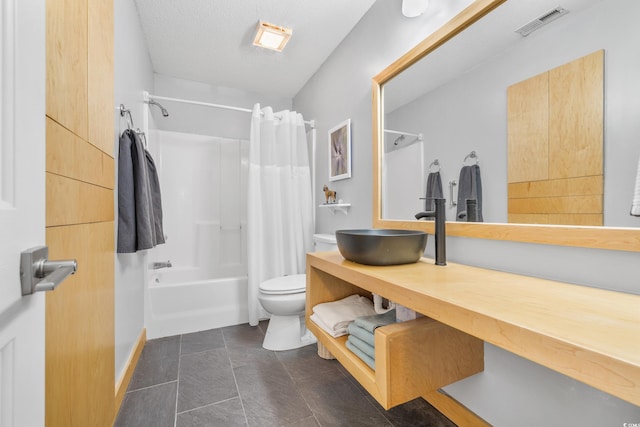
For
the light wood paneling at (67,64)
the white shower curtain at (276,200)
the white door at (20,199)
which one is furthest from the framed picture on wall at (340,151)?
the white door at (20,199)

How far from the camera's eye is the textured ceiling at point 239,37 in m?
1.89

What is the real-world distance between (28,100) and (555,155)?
54.4 inches

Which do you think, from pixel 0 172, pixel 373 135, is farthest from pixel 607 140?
pixel 0 172

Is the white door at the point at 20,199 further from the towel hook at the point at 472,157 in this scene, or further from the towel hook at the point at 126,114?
the towel hook at the point at 472,157

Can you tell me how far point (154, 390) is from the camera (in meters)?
1.50

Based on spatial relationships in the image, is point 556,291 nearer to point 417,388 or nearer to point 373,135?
point 417,388

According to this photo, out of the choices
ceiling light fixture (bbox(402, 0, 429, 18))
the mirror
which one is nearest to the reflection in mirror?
the mirror

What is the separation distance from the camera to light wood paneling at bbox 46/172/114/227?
760 mm

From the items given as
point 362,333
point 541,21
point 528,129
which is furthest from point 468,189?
point 362,333

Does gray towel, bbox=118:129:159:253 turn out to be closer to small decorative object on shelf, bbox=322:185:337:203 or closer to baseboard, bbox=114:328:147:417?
baseboard, bbox=114:328:147:417

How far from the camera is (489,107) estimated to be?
115cm

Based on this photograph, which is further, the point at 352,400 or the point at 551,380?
the point at 352,400

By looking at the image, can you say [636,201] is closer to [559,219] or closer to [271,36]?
[559,219]

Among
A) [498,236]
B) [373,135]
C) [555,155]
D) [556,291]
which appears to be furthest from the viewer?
[373,135]
